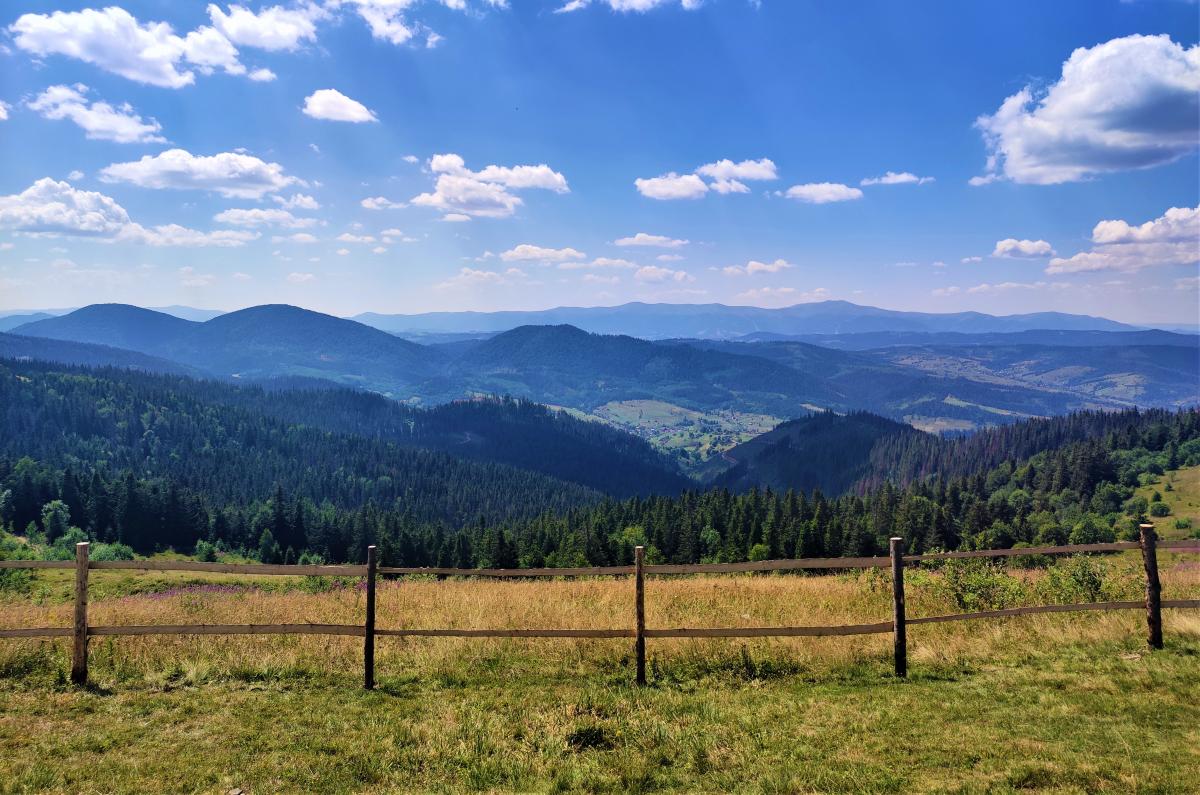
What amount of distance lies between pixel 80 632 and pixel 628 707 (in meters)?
9.99

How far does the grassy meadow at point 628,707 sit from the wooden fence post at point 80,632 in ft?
0.97

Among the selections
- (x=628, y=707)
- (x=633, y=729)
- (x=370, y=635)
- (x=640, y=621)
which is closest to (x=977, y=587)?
(x=640, y=621)

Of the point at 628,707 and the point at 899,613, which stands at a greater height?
the point at 899,613

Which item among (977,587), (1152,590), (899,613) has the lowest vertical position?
(977,587)

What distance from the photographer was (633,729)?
32.1 ft

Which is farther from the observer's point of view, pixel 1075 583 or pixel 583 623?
pixel 1075 583

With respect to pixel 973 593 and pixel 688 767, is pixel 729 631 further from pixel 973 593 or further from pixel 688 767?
pixel 973 593

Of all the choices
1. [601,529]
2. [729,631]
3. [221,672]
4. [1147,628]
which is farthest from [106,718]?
[601,529]

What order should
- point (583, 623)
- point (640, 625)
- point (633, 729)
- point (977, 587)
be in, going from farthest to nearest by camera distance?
1. point (977, 587)
2. point (583, 623)
3. point (640, 625)
4. point (633, 729)

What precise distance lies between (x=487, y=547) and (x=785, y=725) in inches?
3397

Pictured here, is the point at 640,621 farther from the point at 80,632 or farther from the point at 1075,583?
the point at 1075,583

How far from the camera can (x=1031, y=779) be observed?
7.79 m

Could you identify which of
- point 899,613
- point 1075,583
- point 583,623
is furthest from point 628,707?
point 1075,583

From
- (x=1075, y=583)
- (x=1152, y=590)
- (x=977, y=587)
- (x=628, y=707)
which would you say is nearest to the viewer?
(x=628, y=707)
